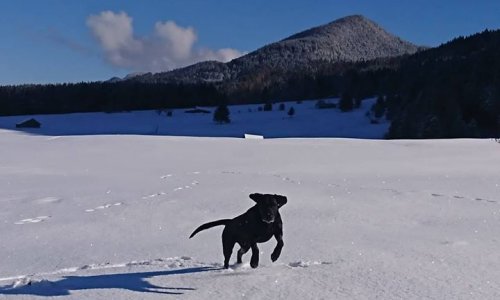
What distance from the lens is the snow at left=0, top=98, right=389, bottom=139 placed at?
49.3 meters

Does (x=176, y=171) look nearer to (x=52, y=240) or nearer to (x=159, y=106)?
(x=52, y=240)

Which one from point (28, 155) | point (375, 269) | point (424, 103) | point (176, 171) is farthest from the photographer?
point (424, 103)

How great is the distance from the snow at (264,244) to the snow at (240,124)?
115 ft

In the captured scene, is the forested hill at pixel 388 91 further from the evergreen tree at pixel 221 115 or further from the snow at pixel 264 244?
the snow at pixel 264 244

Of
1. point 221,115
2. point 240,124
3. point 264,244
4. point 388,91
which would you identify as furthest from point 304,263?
Result: point 388,91

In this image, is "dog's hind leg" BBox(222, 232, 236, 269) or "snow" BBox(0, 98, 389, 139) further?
"snow" BBox(0, 98, 389, 139)

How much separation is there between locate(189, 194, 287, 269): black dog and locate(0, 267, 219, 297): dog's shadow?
0.28m

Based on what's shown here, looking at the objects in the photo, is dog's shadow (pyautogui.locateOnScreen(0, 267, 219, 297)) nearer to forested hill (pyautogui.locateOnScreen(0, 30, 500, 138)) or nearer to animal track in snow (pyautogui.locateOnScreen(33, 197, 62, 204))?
animal track in snow (pyautogui.locateOnScreen(33, 197, 62, 204))

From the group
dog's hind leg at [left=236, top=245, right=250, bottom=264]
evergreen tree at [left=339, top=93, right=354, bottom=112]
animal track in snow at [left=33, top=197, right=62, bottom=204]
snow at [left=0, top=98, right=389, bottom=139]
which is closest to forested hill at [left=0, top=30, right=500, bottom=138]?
evergreen tree at [left=339, top=93, right=354, bottom=112]

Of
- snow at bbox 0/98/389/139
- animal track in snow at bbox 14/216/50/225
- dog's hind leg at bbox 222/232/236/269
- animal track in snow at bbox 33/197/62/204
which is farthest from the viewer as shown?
snow at bbox 0/98/389/139

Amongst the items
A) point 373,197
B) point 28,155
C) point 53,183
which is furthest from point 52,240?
point 28,155

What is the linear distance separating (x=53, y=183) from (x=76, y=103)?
83930 mm

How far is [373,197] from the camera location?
22.2 ft

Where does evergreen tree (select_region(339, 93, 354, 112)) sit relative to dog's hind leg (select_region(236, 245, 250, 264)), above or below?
below
